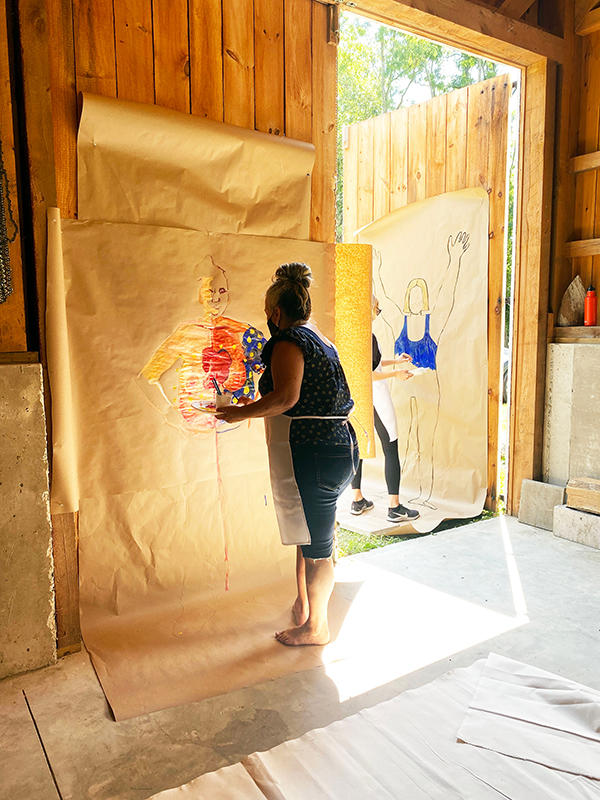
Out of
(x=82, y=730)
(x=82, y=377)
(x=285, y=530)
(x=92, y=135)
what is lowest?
(x=82, y=730)

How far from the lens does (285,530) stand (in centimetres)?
246

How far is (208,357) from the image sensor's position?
277 cm

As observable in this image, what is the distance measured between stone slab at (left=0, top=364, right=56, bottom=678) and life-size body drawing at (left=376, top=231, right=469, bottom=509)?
293cm

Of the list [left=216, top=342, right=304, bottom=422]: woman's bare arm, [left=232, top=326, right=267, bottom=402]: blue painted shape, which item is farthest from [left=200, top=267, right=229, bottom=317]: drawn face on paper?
[left=216, top=342, right=304, bottom=422]: woman's bare arm

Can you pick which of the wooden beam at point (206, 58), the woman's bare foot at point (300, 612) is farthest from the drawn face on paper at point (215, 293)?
the woman's bare foot at point (300, 612)

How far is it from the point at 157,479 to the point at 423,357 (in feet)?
8.72

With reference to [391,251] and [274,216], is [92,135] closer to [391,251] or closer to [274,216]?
[274,216]

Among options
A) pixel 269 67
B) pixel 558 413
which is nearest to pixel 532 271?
pixel 558 413

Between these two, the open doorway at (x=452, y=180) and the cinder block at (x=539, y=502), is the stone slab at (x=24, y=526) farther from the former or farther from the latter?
the cinder block at (x=539, y=502)

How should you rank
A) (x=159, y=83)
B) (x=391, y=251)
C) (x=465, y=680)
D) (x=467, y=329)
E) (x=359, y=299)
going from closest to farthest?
1. (x=465, y=680)
2. (x=159, y=83)
3. (x=359, y=299)
4. (x=467, y=329)
5. (x=391, y=251)

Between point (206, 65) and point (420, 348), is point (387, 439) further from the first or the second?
point (206, 65)

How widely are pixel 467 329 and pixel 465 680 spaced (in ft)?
9.16

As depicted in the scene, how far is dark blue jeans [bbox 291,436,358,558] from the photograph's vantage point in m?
2.37

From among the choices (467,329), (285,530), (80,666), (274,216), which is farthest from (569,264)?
(80,666)
